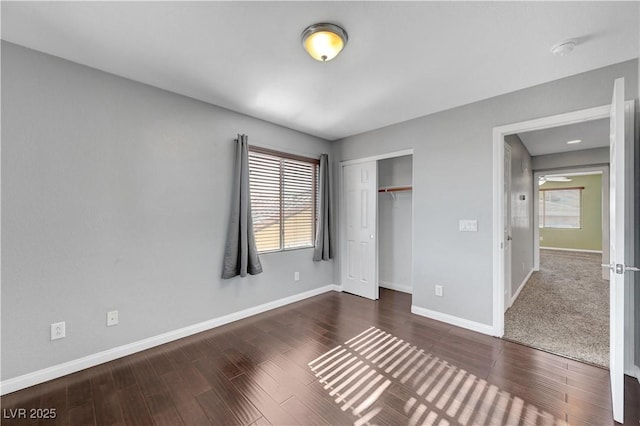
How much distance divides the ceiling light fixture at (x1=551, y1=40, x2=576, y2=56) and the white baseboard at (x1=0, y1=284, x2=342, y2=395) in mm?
3755

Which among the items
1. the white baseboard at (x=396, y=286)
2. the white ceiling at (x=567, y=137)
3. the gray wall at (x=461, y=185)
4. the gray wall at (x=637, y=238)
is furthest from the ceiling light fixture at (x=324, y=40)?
the white baseboard at (x=396, y=286)

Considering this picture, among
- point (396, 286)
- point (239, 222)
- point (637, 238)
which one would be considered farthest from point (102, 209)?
point (637, 238)

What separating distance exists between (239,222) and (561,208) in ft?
33.2

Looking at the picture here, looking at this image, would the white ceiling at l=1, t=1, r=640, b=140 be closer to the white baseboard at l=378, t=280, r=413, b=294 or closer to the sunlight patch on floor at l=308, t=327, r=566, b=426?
the sunlight patch on floor at l=308, t=327, r=566, b=426

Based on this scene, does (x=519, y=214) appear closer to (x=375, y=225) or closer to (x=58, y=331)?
(x=375, y=225)

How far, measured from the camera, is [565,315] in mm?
3326

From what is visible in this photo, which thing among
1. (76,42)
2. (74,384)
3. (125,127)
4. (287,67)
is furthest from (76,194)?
(287,67)

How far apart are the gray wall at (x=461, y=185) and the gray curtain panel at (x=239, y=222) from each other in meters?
2.06

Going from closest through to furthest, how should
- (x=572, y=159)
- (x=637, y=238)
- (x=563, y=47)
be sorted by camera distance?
(x=563, y=47), (x=637, y=238), (x=572, y=159)

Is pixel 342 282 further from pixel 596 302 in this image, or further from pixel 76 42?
pixel 76 42

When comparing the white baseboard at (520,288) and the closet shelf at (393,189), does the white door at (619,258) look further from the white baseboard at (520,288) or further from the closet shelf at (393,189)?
the closet shelf at (393,189)

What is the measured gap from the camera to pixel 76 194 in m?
2.19

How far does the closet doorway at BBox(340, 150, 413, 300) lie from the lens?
4.02 metres

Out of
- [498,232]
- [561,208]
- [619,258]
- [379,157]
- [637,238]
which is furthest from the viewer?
[561,208]
